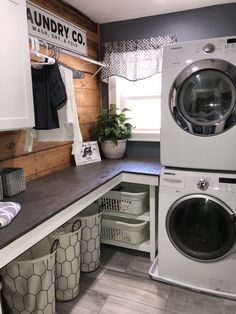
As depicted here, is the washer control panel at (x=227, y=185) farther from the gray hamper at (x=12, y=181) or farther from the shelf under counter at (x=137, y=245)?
the gray hamper at (x=12, y=181)

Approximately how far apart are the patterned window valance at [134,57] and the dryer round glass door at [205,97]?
2.46 ft

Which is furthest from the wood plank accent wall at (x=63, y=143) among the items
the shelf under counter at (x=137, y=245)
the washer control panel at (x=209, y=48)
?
the washer control panel at (x=209, y=48)

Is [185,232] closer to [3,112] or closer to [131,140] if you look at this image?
[131,140]

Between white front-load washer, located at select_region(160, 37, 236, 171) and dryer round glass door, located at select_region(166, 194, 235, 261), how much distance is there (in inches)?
10.4

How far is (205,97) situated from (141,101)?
1.06m

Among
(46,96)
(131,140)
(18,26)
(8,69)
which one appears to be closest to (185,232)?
(131,140)

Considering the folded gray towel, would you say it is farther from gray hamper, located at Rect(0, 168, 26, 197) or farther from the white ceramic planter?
the white ceramic planter

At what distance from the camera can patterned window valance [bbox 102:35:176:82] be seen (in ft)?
7.91

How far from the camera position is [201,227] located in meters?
1.82

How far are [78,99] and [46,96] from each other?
2.41 feet

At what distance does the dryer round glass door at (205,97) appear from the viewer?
5.44 feet

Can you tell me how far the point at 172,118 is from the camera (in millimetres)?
1816

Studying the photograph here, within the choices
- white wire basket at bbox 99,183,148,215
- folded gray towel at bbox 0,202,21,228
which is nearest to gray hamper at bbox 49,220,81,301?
folded gray towel at bbox 0,202,21,228

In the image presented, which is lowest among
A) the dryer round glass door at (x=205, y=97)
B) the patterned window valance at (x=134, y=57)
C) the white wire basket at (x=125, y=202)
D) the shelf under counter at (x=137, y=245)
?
the shelf under counter at (x=137, y=245)
